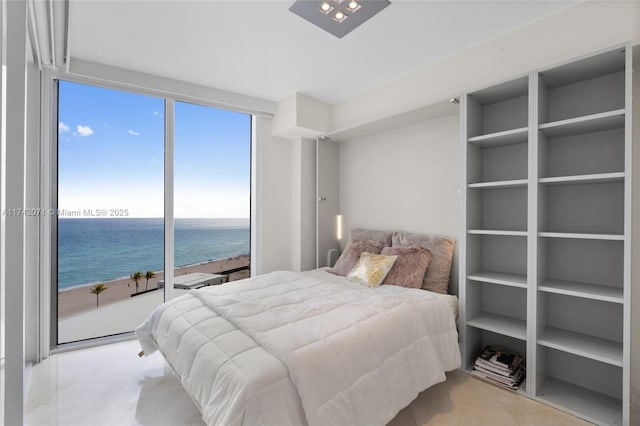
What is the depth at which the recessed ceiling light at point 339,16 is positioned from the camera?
6.81 feet

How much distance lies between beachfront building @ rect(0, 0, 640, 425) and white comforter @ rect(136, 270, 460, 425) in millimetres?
375

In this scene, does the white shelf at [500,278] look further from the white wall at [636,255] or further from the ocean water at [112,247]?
the ocean water at [112,247]

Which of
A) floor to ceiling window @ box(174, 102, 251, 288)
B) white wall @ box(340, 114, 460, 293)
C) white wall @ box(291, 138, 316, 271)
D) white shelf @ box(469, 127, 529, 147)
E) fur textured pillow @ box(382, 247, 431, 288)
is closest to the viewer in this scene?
white shelf @ box(469, 127, 529, 147)

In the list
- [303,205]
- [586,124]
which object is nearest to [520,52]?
[586,124]

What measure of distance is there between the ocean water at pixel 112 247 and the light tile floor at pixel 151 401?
85cm

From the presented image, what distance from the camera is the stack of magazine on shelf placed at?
2.10 metres

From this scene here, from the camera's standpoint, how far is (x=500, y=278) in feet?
7.32

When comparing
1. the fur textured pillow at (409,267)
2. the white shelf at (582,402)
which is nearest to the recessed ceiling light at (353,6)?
the fur textured pillow at (409,267)

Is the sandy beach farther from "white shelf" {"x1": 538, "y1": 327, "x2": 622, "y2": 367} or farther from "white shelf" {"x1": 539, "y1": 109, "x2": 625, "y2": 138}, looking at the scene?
"white shelf" {"x1": 539, "y1": 109, "x2": 625, "y2": 138}

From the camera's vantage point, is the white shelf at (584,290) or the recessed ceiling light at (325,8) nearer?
the white shelf at (584,290)

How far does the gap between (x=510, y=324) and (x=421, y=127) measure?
1940 millimetres

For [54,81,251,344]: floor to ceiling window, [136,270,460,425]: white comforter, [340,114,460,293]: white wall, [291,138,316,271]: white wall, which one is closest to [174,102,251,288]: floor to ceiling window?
[54,81,251,344]: floor to ceiling window

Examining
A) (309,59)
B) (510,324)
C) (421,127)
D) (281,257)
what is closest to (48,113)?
(309,59)

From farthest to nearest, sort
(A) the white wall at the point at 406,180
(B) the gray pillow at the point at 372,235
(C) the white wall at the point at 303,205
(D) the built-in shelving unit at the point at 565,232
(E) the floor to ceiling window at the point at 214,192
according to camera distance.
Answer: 1. (C) the white wall at the point at 303,205
2. (E) the floor to ceiling window at the point at 214,192
3. (B) the gray pillow at the point at 372,235
4. (A) the white wall at the point at 406,180
5. (D) the built-in shelving unit at the point at 565,232
